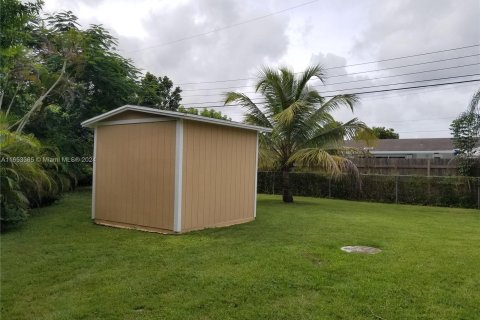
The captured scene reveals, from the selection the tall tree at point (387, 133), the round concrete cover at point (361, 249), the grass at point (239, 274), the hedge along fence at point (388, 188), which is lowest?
the grass at point (239, 274)

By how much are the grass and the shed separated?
0.51m

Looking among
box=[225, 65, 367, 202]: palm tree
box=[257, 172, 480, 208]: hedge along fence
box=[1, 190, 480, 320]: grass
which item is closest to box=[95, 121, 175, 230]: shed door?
box=[1, 190, 480, 320]: grass

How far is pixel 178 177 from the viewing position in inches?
271

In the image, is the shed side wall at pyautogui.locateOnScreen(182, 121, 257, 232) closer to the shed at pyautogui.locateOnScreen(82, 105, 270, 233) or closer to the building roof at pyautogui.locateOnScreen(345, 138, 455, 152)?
the shed at pyautogui.locateOnScreen(82, 105, 270, 233)

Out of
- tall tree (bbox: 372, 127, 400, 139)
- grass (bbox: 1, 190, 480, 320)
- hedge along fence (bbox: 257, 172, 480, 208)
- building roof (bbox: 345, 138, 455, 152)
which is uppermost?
tall tree (bbox: 372, 127, 400, 139)

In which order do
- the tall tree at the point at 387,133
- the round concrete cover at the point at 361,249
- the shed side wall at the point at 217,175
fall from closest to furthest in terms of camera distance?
the round concrete cover at the point at 361,249 → the shed side wall at the point at 217,175 → the tall tree at the point at 387,133

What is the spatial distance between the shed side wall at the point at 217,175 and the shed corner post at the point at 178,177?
90 millimetres

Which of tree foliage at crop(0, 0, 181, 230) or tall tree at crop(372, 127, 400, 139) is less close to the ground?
tall tree at crop(372, 127, 400, 139)

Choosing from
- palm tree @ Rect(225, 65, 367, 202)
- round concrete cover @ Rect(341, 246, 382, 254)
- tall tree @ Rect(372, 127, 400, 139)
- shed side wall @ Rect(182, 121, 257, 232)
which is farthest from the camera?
tall tree @ Rect(372, 127, 400, 139)

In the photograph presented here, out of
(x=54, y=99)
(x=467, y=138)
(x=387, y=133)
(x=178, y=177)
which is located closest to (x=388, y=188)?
(x=467, y=138)

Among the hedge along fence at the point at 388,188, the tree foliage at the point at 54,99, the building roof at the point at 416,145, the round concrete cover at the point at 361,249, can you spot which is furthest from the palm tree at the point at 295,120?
the building roof at the point at 416,145

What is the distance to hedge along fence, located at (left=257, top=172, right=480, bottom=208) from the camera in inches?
500

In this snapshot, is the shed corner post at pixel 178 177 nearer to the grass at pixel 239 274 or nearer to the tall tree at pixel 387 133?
the grass at pixel 239 274

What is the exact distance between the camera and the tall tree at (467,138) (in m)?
12.7
